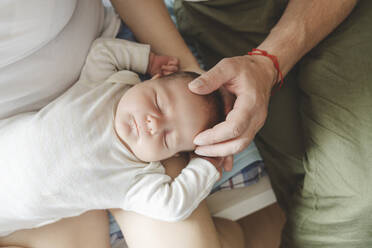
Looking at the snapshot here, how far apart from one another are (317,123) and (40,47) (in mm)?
841

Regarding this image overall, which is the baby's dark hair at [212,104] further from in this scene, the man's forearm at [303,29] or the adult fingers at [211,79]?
the man's forearm at [303,29]

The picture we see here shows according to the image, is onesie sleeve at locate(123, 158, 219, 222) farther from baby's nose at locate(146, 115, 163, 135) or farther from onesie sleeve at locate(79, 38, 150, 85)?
onesie sleeve at locate(79, 38, 150, 85)

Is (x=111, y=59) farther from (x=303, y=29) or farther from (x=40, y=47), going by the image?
(x=303, y=29)

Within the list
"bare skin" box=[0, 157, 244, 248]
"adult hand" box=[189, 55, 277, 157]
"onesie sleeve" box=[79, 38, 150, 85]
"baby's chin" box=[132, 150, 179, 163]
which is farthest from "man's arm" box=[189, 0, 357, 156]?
"onesie sleeve" box=[79, 38, 150, 85]

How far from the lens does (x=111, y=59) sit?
1.00 metres

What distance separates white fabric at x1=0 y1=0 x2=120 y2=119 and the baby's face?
0.21 m

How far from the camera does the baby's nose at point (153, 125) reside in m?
0.86

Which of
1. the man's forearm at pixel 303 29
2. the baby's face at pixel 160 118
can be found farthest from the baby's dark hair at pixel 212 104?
the man's forearm at pixel 303 29

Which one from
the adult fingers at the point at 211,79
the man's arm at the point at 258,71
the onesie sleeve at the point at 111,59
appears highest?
the onesie sleeve at the point at 111,59

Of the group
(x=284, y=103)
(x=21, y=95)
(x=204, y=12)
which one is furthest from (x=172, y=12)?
(x=21, y=95)

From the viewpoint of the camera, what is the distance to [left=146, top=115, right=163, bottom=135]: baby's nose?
0.86 metres

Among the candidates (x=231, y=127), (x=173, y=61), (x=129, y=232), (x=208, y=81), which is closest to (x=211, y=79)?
(x=208, y=81)

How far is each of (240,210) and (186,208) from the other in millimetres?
408

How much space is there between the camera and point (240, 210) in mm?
1188
